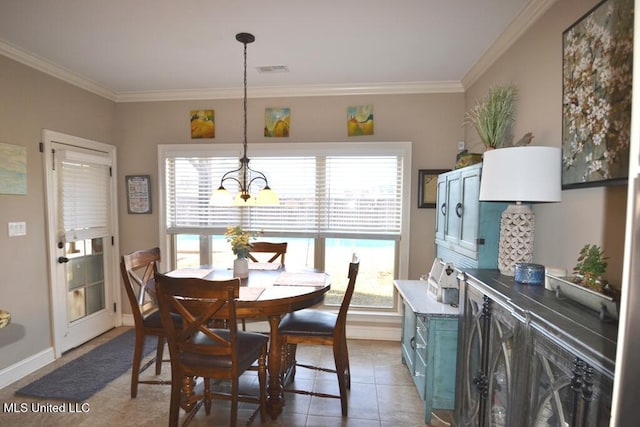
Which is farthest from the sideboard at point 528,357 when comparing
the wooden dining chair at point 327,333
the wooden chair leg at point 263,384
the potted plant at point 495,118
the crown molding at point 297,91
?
the crown molding at point 297,91

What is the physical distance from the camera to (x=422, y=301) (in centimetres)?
224

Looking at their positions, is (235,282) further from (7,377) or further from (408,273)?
(7,377)

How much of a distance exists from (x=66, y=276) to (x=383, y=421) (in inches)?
125

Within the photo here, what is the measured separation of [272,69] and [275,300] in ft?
6.88

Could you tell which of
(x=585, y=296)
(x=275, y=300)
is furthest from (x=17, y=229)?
(x=585, y=296)

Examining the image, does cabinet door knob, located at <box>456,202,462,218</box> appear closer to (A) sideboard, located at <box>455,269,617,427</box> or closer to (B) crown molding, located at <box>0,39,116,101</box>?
(A) sideboard, located at <box>455,269,617,427</box>

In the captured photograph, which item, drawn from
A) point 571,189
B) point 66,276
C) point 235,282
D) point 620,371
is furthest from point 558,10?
point 66,276

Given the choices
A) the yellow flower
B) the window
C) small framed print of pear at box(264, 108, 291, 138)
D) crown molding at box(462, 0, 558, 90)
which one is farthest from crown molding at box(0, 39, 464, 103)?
the yellow flower

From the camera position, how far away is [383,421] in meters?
2.12

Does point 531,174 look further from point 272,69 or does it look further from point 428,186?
point 272,69

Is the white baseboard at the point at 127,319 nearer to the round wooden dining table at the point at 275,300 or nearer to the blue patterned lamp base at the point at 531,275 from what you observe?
the round wooden dining table at the point at 275,300

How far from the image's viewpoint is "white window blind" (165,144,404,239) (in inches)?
131

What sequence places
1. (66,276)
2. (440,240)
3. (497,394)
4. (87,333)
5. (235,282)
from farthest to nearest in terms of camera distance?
(87,333), (66,276), (440,240), (235,282), (497,394)

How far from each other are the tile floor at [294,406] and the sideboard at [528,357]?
1.91 feet
